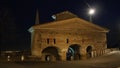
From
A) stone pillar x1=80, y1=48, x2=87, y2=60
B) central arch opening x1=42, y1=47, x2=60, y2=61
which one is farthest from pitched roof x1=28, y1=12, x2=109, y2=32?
central arch opening x1=42, y1=47, x2=60, y2=61

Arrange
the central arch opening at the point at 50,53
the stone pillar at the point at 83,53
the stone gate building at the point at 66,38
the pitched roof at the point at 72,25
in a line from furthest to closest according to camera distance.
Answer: the central arch opening at the point at 50,53 → the stone pillar at the point at 83,53 → the pitched roof at the point at 72,25 → the stone gate building at the point at 66,38

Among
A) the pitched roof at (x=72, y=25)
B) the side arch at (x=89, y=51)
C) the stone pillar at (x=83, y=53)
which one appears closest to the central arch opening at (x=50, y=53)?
the stone pillar at (x=83, y=53)

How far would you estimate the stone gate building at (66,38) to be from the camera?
40781 mm

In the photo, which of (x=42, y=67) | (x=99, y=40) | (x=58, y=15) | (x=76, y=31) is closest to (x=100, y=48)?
(x=99, y=40)

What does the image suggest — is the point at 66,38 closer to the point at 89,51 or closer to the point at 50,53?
the point at 50,53

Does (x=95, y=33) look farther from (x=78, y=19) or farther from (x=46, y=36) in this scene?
(x=46, y=36)

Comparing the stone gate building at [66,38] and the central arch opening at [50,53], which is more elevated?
the stone gate building at [66,38]

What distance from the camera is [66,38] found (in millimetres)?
42594

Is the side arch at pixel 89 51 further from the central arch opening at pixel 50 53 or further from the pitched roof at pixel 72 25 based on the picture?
the central arch opening at pixel 50 53

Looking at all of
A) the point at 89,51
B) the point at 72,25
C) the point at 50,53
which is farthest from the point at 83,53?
the point at 50,53

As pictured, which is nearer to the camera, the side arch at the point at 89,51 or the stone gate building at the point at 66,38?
the stone gate building at the point at 66,38

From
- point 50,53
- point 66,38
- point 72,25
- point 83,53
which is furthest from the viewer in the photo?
point 50,53

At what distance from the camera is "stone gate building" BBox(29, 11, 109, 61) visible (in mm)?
40781

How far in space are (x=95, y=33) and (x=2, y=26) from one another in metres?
19.3
